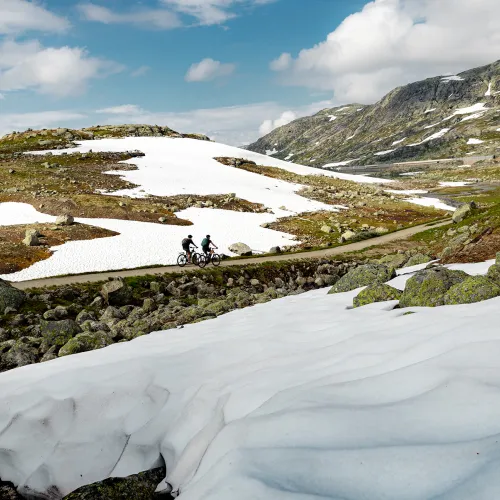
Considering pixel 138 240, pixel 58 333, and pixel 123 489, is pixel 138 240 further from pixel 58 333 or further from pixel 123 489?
pixel 123 489

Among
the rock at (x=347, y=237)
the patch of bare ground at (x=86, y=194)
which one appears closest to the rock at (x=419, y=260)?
the rock at (x=347, y=237)

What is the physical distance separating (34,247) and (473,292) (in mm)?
38053

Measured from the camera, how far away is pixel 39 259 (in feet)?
114

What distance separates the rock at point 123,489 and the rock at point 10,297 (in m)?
19.4

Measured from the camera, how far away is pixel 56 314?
2202 cm

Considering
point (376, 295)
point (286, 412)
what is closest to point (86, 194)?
point (376, 295)

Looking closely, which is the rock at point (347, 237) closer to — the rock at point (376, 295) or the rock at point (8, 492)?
the rock at point (376, 295)

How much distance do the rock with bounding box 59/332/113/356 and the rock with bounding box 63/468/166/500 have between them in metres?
8.98

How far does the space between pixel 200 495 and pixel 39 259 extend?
35.6m

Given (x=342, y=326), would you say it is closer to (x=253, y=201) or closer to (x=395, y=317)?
(x=395, y=317)

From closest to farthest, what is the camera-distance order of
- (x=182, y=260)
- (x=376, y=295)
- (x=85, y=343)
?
(x=376, y=295), (x=85, y=343), (x=182, y=260)

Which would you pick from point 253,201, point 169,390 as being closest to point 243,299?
point 169,390

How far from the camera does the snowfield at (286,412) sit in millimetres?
4043

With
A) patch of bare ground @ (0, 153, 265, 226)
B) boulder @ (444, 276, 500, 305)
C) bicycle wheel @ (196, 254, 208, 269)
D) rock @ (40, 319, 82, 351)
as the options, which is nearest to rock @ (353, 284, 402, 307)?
boulder @ (444, 276, 500, 305)
